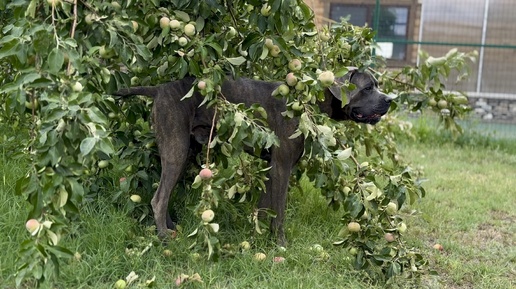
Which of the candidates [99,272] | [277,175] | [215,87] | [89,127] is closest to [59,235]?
[89,127]

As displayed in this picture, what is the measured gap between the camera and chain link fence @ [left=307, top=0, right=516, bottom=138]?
991 cm

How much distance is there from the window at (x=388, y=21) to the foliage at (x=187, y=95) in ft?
16.7

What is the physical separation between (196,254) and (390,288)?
3.43 feet

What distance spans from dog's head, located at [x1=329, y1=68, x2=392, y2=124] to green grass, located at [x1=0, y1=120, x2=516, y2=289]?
793 millimetres

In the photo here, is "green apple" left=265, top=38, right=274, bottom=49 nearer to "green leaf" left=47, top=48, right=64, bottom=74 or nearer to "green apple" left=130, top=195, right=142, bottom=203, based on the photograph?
"green apple" left=130, top=195, right=142, bottom=203

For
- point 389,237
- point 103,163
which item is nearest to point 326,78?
point 389,237

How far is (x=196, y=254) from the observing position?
341cm

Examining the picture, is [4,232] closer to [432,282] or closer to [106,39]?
[106,39]

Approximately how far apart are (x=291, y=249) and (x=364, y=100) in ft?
3.15

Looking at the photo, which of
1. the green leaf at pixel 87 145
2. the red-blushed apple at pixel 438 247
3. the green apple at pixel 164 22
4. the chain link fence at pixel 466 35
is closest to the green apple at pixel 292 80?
the green apple at pixel 164 22

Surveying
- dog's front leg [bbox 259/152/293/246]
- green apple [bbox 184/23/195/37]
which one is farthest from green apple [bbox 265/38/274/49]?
dog's front leg [bbox 259/152/293/246]

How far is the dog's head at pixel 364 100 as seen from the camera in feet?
12.9

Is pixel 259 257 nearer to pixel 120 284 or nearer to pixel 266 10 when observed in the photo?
pixel 120 284

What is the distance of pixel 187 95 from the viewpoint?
11.1ft
